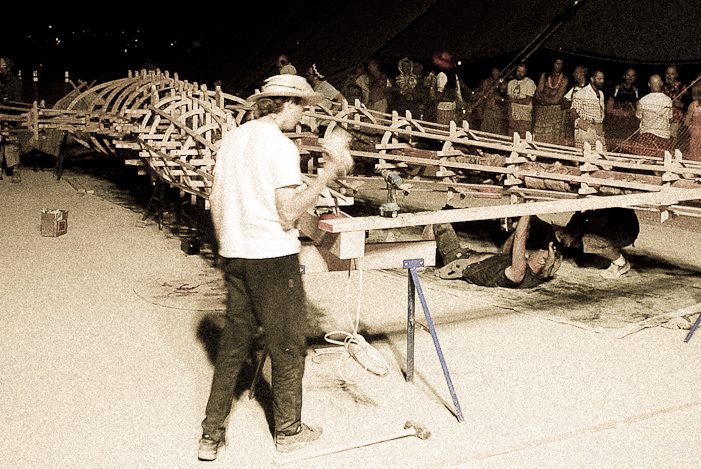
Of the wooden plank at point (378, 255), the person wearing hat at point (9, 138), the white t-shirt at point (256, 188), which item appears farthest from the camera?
the person wearing hat at point (9, 138)

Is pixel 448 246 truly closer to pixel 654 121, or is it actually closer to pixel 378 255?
pixel 378 255

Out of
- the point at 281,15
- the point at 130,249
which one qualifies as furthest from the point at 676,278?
the point at 281,15

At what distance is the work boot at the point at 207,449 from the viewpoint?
3.61 m

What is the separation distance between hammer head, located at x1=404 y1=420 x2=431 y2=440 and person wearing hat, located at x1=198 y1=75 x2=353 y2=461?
0.60m

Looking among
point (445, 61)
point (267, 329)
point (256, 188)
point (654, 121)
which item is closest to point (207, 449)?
point (267, 329)

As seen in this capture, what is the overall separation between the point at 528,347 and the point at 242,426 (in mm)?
2343

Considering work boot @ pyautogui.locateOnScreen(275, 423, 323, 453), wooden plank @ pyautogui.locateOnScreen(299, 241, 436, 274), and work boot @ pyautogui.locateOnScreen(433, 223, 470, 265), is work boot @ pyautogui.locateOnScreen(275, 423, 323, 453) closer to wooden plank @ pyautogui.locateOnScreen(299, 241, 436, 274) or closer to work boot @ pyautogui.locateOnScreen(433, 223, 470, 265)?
wooden plank @ pyautogui.locateOnScreen(299, 241, 436, 274)

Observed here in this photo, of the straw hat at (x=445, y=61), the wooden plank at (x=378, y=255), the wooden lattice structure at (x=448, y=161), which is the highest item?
the straw hat at (x=445, y=61)

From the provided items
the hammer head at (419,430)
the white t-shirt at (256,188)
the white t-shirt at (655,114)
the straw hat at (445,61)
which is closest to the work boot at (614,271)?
the white t-shirt at (655,114)

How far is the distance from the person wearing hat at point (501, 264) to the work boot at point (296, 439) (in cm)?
324

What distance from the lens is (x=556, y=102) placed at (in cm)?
1159

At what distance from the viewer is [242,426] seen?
404 cm

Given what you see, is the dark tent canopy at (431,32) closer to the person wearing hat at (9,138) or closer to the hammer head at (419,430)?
the person wearing hat at (9,138)

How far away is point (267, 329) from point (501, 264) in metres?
3.84
